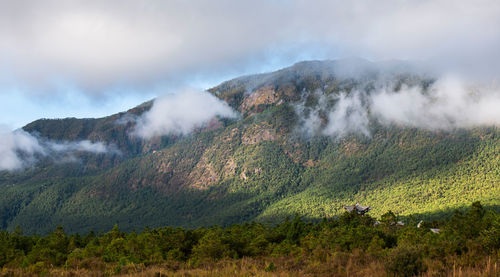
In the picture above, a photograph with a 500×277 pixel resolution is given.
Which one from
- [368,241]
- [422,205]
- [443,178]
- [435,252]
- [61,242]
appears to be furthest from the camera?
[443,178]

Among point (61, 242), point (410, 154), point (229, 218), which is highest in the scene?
point (61, 242)

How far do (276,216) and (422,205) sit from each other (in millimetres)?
62657

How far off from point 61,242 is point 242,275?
117 ft

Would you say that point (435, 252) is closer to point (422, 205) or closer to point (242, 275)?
point (242, 275)

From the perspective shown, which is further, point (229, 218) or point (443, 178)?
point (229, 218)

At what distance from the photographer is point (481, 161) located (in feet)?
496

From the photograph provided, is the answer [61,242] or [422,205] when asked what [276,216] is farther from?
[61,242]

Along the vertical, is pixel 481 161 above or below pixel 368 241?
below

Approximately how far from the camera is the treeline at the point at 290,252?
16875mm

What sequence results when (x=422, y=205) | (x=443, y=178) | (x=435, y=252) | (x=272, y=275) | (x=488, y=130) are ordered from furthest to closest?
1. (x=488, y=130)
2. (x=443, y=178)
3. (x=422, y=205)
4. (x=435, y=252)
5. (x=272, y=275)

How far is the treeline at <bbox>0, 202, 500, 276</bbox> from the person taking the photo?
16.9 metres

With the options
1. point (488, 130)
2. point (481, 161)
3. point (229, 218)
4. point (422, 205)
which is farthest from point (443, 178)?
point (229, 218)

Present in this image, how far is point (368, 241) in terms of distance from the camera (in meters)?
32.2

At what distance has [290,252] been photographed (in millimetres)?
30750
